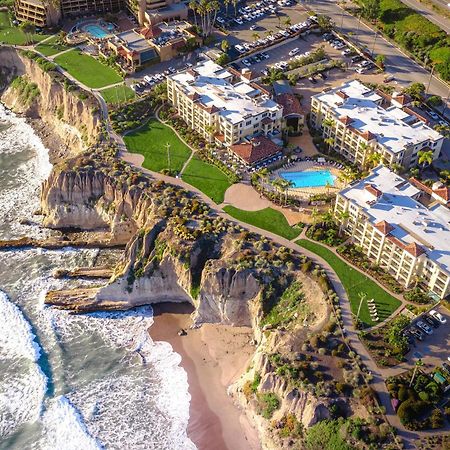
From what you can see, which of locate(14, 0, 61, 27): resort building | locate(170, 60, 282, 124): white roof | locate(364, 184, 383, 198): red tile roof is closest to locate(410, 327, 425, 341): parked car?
locate(364, 184, 383, 198): red tile roof

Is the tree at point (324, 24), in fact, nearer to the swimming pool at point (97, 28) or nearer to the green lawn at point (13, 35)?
the swimming pool at point (97, 28)

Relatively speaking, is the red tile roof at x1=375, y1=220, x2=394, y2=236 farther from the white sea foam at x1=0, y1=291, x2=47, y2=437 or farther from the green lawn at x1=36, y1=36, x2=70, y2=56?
the green lawn at x1=36, y1=36, x2=70, y2=56

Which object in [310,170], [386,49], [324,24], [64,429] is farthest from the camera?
[324,24]

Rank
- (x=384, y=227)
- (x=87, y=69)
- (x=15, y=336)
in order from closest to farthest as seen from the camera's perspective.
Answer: (x=384, y=227), (x=15, y=336), (x=87, y=69)

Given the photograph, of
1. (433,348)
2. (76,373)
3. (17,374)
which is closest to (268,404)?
(433,348)

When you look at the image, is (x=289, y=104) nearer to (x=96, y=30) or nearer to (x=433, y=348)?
(x=433, y=348)

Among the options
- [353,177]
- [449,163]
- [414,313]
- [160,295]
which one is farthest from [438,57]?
[160,295]

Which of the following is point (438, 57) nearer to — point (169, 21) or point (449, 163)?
point (449, 163)
